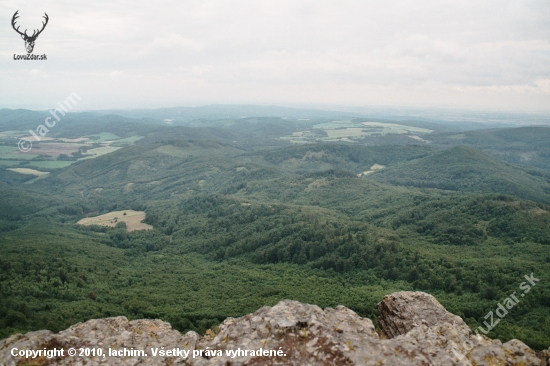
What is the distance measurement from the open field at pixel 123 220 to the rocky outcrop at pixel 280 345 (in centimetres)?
13882

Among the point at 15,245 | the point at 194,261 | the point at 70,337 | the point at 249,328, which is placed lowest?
the point at 194,261

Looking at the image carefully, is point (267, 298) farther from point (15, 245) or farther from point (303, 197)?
point (303, 197)

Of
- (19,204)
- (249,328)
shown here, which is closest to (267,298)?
(249,328)

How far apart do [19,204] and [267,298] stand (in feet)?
644

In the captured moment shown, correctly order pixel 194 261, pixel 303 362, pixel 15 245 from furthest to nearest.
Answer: pixel 194 261
pixel 15 245
pixel 303 362

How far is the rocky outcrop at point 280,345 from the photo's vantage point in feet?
56.5

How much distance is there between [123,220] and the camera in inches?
6412

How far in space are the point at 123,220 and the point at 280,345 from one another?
538 ft

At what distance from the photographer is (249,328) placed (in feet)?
65.7
